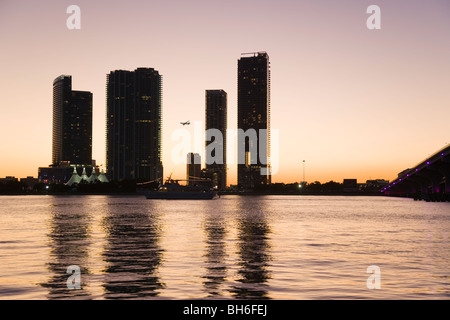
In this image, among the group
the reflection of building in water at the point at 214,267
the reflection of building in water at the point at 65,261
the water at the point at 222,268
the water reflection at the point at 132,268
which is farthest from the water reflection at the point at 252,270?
the reflection of building in water at the point at 65,261

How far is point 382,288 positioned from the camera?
18.7 meters

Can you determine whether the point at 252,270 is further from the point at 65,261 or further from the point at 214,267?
the point at 65,261

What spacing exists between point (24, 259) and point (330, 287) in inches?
675

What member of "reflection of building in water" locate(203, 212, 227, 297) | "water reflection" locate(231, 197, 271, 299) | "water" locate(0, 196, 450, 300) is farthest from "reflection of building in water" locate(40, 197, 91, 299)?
"water reflection" locate(231, 197, 271, 299)

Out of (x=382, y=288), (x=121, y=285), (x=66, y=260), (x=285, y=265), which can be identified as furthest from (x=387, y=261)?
(x=66, y=260)

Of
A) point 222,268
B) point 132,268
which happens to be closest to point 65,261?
point 132,268

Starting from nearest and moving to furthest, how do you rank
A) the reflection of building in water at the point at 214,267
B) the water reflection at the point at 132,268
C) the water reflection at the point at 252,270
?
the water reflection at the point at 252,270 < the water reflection at the point at 132,268 < the reflection of building in water at the point at 214,267

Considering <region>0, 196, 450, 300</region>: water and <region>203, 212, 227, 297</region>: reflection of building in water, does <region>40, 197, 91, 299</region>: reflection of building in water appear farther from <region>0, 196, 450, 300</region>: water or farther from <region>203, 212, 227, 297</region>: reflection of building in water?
<region>203, 212, 227, 297</region>: reflection of building in water

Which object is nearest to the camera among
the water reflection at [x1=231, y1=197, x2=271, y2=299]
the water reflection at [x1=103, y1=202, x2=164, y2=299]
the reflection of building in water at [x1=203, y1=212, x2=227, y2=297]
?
the water reflection at [x1=231, y1=197, x2=271, y2=299]

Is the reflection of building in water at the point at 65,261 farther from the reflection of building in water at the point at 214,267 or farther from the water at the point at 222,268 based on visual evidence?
the reflection of building in water at the point at 214,267

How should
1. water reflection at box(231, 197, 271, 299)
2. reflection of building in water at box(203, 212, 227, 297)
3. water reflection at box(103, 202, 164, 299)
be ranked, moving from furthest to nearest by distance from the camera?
reflection of building in water at box(203, 212, 227, 297), water reflection at box(103, 202, 164, 299), water reflection at box(231, 197, 271, 299)

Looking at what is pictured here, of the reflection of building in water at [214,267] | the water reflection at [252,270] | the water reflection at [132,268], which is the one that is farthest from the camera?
the reflection of building in water at [214,267]

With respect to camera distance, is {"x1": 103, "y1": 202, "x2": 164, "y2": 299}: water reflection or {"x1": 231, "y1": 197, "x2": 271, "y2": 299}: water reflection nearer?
{"x1": 231, "y1": 197, "x2": 271, "y2": 299}: water reflection
